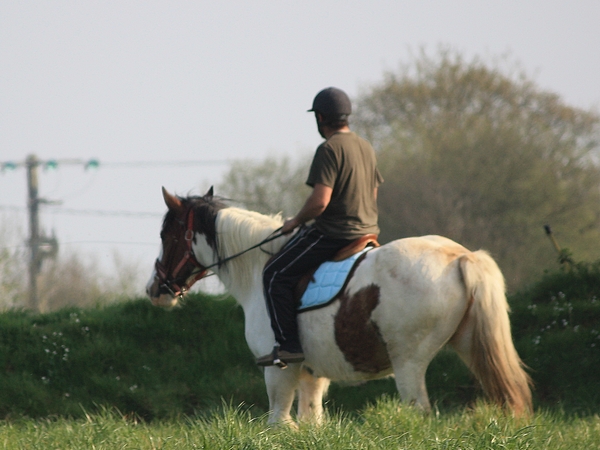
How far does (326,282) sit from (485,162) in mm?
21104

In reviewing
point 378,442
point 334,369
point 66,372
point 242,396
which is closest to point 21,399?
point 66,372

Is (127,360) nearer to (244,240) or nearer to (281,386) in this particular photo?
(244,240)

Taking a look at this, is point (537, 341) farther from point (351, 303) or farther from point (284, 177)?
point (284, 177)

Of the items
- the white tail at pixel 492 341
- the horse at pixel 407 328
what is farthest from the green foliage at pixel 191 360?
the white tail at pixel 492 341

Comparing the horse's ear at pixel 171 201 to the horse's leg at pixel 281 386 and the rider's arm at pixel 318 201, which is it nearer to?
the rider's arm at pixel 318 201

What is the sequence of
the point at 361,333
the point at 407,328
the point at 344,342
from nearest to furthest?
the point at 407,328
the point at 361,333
the point at 344,342

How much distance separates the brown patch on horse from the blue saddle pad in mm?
127

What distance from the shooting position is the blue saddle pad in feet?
20.5

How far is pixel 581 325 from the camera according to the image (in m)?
9.79

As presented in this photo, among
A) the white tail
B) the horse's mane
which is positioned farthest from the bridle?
the white tail

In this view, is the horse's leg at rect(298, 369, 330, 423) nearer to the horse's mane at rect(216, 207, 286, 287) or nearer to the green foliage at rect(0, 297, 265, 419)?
the horse's mane at rect(216, 207, 286, 287)

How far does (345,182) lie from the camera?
6.41 metres

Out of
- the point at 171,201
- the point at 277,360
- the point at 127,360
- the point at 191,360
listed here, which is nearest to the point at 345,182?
the point at 277,360

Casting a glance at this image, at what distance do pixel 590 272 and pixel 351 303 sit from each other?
555 centimetres
